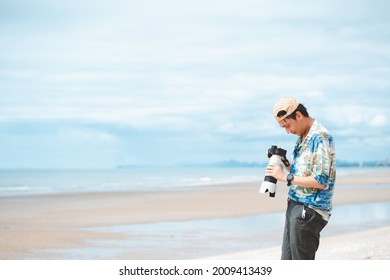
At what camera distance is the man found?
103 inches

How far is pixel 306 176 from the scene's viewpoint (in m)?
2.66

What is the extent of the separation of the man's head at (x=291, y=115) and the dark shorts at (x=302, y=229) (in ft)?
1.04

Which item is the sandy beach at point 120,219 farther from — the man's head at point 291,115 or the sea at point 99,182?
the sea at point 99,182

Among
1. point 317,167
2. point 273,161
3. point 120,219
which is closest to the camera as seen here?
point 317,167

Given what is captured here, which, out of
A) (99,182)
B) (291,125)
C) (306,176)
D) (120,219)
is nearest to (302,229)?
(306,176)

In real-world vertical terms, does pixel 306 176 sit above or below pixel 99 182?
below

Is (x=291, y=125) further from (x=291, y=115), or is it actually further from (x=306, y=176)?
(x=306, y=176)

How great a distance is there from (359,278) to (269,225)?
204 inches

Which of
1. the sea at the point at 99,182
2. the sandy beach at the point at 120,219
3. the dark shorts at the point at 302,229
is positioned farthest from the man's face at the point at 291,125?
the sea at the point at 99,182

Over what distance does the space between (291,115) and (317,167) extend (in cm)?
24

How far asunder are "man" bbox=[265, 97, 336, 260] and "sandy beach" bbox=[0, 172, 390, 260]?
8.29 ft

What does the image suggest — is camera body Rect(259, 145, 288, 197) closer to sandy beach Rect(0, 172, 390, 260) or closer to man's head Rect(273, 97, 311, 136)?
man's head Rect(273, 97, 311, 136)

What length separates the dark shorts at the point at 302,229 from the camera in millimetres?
2656

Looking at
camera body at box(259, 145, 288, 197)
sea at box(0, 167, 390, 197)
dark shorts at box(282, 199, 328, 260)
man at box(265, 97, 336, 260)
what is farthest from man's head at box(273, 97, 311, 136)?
sea at box(0, 167, 390, 197)
